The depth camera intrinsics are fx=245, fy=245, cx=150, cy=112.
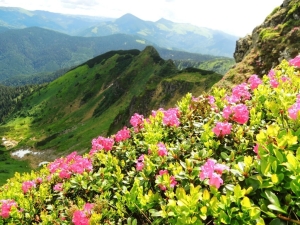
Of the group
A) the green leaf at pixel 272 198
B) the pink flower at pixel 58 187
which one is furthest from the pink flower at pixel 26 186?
→ the green leaf at pixel 272 198

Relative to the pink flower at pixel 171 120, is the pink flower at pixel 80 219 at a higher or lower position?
lower

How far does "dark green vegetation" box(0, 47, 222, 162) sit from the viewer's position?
87.4m

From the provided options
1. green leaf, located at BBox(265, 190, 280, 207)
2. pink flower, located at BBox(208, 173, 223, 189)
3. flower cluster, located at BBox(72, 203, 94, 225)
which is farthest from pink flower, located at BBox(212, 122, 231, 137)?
flower cluster, located at BBox(72, 203, 94, 225)

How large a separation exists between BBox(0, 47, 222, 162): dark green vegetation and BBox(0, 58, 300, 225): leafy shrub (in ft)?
240

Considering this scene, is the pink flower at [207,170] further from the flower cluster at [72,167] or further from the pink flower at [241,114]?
the flower cluster at [72,167]

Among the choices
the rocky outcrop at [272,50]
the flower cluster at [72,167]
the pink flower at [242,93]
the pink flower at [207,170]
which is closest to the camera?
the pink flower at [207,170]

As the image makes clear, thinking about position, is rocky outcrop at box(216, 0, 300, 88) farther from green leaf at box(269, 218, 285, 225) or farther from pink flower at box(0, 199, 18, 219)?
green leaf at box(269, 218, 285, 225)

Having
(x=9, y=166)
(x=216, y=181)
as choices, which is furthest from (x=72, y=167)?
(x=9, y=166)

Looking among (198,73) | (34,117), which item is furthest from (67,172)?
(34,117)

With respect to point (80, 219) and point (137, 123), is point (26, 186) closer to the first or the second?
point (80, 219)

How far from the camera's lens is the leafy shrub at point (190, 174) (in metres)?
3.53

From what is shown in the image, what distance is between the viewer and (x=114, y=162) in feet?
21.6

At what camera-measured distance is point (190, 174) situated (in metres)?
4.76

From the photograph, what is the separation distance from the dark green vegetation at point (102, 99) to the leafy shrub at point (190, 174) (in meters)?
73.2
